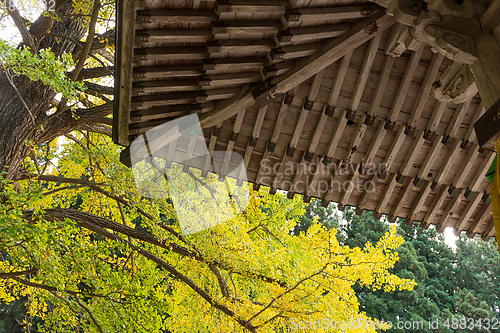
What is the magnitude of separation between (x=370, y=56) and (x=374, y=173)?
109 centimetres

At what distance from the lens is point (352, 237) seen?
23.6 m

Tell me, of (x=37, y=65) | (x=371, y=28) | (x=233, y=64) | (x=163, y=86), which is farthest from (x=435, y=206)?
(x=37, y=65)

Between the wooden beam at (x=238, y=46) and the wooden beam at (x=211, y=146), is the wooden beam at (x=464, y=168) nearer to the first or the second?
the wooden beam at (x=238, y=46)

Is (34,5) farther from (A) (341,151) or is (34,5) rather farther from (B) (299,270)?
(B) (299,270)

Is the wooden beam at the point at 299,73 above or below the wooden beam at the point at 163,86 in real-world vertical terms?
above

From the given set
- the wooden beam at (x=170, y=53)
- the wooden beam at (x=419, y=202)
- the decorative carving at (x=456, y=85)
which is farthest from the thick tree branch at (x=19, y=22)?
the wooden beam at (x=419, y=202)

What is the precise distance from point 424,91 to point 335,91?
2.36ft

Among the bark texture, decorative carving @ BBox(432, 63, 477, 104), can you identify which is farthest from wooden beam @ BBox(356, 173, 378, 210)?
the bark texture

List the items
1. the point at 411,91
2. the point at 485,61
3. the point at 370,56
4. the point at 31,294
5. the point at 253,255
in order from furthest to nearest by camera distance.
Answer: the point at 31,294 < the point at 253,255 < the point at 411,91 < the point at 370,56 < the point at 485,61

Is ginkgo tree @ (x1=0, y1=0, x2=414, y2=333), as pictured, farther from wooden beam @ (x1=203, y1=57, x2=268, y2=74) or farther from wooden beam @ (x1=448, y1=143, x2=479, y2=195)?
wooden beam @ (x1=203, y1=57, x2=268, y2=74)

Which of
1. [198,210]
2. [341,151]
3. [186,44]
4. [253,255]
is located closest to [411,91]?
[341,151]

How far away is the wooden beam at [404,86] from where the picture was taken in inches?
102

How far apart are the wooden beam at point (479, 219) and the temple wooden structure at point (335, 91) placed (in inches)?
0.8

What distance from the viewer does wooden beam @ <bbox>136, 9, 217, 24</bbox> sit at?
6.04 feet
